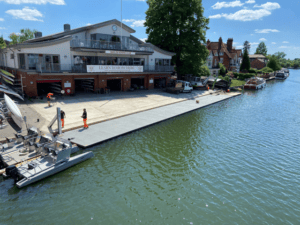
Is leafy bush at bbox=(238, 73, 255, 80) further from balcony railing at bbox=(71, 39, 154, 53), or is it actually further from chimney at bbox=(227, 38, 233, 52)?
balcony railing at bbox=(71, 39, 154, 53)

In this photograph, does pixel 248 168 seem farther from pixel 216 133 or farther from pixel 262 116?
pixel 262 116

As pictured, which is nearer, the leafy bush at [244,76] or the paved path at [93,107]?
the paved path at [93,107]

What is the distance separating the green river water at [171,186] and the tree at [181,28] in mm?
26157

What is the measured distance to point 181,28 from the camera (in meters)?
38.2

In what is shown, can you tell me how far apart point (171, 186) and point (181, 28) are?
1358 inches

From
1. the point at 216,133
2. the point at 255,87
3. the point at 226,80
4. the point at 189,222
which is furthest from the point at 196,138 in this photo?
the point at 255,87

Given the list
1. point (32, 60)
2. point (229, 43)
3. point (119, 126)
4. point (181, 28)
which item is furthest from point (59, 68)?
point (229, 43)

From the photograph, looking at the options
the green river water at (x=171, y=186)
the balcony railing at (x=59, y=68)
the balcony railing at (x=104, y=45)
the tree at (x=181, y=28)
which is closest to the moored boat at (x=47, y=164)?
the green river water at (x=171, y=186)

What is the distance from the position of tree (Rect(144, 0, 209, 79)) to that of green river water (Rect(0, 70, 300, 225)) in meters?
26.2

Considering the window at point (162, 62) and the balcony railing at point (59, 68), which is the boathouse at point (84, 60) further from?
the window at point (162, 62)

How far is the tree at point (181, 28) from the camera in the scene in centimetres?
3781

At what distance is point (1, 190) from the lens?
9.23 metres

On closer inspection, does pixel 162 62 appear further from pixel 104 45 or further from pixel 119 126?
pixel 119 126

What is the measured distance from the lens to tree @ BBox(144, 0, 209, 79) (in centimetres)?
3781
